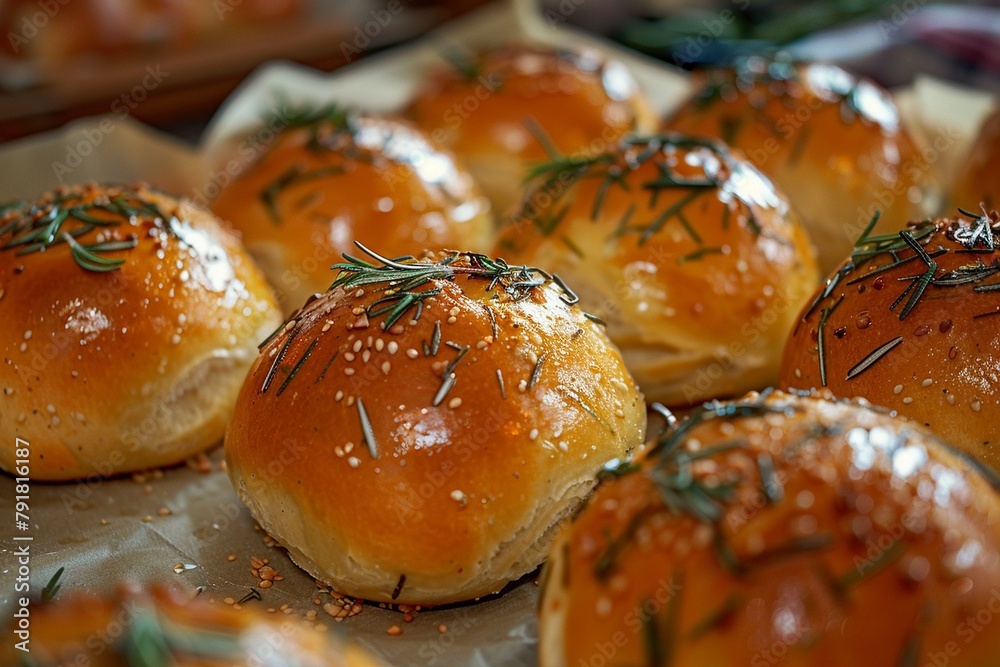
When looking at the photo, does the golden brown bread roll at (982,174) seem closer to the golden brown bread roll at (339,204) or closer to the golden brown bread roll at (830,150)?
the golden brown bread roll at (830,150)

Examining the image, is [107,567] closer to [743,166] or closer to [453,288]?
[453,288]

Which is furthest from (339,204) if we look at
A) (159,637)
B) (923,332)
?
(159,637)

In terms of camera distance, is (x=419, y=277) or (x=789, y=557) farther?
(x=419, y=277)

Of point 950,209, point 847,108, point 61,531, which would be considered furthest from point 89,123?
point 950,209

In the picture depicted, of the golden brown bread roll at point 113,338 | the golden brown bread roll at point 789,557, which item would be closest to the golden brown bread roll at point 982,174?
the golden brown bread roll at point 789,557

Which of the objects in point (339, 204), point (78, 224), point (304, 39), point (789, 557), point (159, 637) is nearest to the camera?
point (159, 637)

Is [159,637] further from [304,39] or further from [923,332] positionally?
[304,39]

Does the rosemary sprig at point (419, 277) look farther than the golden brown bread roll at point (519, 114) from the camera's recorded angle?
No
